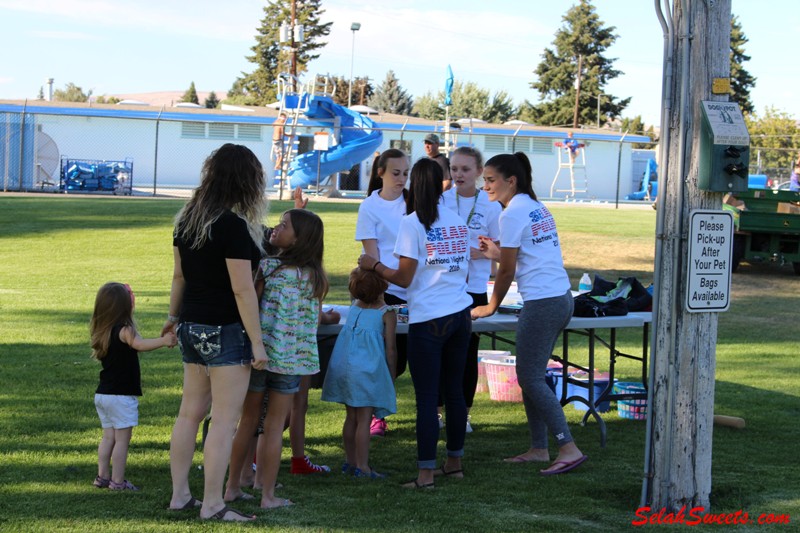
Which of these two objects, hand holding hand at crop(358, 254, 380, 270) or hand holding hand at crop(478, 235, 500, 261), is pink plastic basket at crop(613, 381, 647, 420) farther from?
hand holding hand at crop(358, 254, 380, 270)

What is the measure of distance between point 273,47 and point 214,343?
240 feet

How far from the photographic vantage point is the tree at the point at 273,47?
67875mm

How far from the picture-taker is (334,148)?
36844mm

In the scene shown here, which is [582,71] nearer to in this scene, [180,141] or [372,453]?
[180,141]

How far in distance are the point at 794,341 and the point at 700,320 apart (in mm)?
→ 7594

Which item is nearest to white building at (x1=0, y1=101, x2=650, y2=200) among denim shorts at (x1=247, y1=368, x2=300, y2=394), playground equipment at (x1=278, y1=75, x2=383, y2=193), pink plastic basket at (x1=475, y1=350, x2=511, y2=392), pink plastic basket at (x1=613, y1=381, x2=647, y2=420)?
playground equipment at (x1=278, y1=75, x2=383, y2=193)

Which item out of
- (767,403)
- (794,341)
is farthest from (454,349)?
(794,341)

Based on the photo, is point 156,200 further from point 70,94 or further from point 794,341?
point 70,94

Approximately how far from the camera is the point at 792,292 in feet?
55.2

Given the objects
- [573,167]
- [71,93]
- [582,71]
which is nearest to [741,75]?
[582,71]

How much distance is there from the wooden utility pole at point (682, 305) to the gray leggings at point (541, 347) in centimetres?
98

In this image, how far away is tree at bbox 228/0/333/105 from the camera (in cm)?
6788

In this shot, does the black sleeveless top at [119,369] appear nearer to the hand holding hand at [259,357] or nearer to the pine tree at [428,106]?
the hand holding hand at [259,357]

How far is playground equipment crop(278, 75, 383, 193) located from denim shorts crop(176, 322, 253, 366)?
29468 mm
